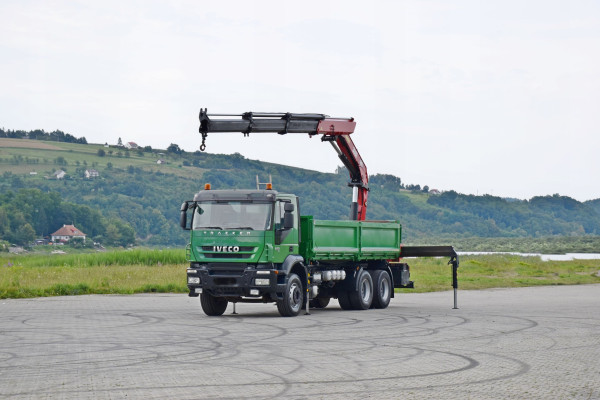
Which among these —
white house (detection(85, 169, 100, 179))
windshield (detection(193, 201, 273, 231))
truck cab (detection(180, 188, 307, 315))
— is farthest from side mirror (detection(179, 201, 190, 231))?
white house (detection(85, 169, 100, 179))

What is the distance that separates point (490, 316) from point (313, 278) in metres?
4.28

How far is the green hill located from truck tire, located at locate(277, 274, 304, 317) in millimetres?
100184

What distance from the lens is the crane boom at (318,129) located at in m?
24.3

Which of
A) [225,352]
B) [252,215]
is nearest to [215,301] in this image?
[252,215]

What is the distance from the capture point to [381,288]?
25703 mm

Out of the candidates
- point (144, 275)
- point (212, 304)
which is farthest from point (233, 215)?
point (144, 275)

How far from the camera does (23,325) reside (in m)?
19.1

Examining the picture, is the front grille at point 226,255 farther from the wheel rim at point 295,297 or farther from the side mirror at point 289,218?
the wheel rim at point 295,297

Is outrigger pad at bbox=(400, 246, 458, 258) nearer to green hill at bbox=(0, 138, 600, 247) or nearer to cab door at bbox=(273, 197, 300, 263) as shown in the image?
cab door at bbox=(273, 197, 300, 263)

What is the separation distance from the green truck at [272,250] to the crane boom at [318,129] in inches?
1.1

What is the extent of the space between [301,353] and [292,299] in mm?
7877

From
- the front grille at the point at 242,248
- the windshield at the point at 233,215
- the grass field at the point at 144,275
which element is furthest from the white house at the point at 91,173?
the front grille at the point at 242,248

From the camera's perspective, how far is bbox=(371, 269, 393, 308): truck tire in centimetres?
2533

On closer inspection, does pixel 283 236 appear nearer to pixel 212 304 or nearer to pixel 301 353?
pixel 212 304
